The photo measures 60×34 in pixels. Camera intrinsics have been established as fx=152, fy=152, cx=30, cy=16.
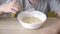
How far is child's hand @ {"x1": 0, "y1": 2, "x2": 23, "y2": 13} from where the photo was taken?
107 centimetres

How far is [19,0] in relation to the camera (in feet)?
4.04

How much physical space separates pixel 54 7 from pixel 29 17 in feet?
1.06

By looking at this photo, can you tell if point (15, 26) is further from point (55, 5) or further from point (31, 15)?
point (55, 5)

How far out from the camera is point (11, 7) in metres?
1.08

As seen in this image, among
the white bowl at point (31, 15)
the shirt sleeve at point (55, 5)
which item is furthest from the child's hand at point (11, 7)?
the shirt sleeve at point (55, 5)

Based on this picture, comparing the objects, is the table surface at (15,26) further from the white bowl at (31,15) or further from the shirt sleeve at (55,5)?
the shirt sleeve at (55,5)

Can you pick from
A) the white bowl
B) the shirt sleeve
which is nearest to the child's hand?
the white bowl

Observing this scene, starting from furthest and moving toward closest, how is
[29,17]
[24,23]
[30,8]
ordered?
[30,8], [29,17], [24,23]

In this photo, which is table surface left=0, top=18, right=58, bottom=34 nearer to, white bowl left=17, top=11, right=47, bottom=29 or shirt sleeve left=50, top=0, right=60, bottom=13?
white bowl left=17, top=11, right=47, bottom=29

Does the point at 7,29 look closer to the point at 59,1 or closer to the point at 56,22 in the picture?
the point at 56,22

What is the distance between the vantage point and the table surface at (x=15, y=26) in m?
0.97

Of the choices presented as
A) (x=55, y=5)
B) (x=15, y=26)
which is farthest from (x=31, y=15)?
(x=55, y=5)

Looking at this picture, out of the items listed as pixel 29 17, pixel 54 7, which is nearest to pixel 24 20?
pixel 29 17

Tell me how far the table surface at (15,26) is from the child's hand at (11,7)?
0.22ft
